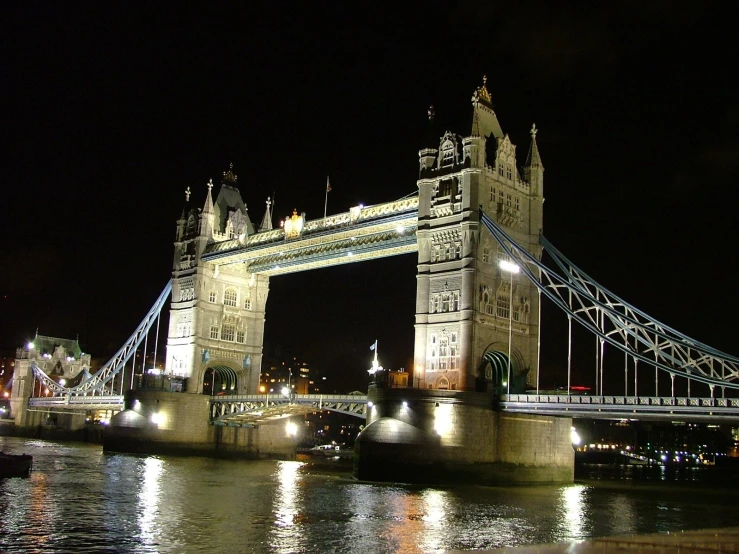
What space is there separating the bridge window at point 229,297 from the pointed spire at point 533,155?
29.4 metres

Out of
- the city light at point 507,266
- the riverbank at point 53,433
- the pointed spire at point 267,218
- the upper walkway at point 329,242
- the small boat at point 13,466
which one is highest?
the pointed spire at point 267,218

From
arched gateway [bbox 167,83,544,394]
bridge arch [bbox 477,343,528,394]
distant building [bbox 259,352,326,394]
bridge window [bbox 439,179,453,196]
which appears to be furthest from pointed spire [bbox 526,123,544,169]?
distant building [bbox 259,352,326,394]

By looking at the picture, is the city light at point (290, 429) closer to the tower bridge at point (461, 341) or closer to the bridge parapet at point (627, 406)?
the tower bridge at point (461, 341)

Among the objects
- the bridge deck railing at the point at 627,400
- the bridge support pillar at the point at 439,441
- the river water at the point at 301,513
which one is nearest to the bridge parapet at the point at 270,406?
the river water at the point at 301,513

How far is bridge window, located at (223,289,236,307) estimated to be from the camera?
73188 mm

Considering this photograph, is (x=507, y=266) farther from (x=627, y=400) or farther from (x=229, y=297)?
(x=229, y=297)

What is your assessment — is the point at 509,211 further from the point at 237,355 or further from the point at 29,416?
the point at 29,416

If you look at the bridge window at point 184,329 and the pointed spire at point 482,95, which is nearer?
the pointed spire at point 482,95

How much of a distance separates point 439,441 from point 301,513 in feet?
45.3

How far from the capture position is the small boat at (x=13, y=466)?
42.0 metres

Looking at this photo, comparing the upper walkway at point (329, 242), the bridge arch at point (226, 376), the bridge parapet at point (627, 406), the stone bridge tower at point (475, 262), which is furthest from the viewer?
the bridge arch at point (226, 376)

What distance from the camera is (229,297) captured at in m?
73.5

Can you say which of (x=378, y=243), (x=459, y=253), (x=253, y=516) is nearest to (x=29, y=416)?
(x=378, y=243)

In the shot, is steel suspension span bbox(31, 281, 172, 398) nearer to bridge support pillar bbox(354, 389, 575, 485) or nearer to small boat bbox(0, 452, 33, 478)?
small boat bbox(0, 452, 33, 478)
